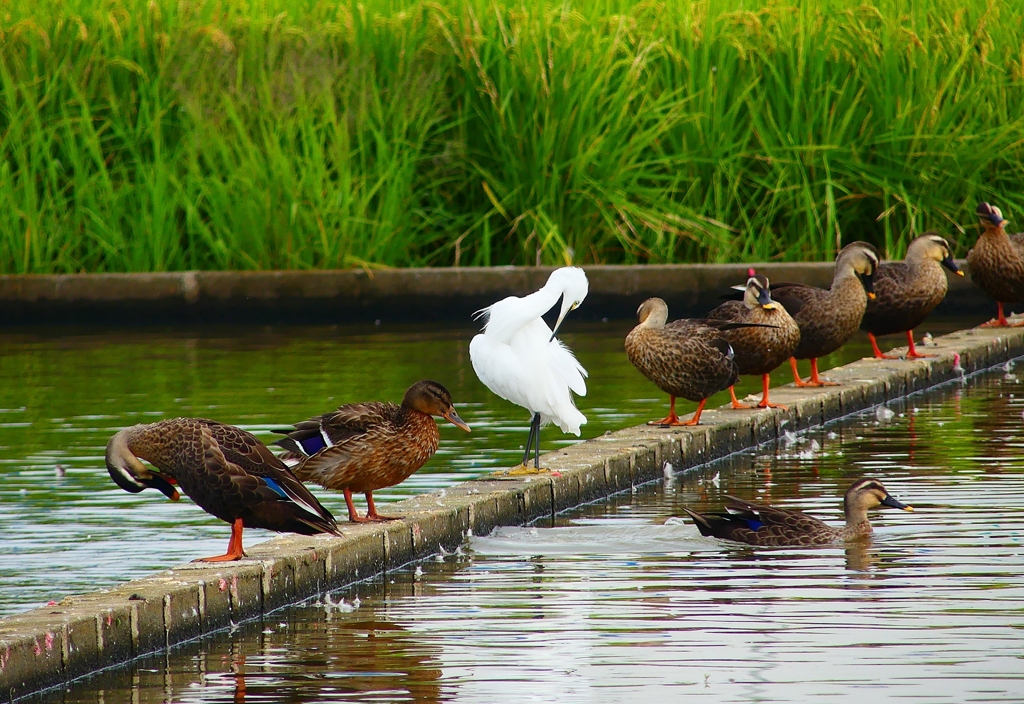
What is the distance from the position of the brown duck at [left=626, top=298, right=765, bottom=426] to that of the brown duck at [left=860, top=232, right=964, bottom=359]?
349cm

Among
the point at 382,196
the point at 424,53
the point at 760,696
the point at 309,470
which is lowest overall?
the point at 760,696

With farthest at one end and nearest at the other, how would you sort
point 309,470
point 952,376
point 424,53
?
point 424,53 < point 952,376 < point 309,470

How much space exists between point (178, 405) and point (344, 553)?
5.58 meters

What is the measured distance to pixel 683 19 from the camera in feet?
67.0

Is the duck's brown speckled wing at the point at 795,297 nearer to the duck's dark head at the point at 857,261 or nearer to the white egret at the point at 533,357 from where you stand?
the duck's dark head at the point at 857,261

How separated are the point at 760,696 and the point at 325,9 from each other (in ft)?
53.5

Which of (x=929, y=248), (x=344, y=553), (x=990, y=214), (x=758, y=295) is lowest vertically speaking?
(x=344, y=553)

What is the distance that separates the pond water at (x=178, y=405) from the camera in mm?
8695

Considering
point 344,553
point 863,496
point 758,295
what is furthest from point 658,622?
point 758,295

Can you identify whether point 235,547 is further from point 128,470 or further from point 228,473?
point 128,470

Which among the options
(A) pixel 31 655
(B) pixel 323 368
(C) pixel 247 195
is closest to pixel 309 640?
(A) pixel 31 655

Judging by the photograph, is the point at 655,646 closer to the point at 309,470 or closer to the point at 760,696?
the point at 760,696

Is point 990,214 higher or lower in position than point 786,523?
higher

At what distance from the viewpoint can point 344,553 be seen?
8.00m
